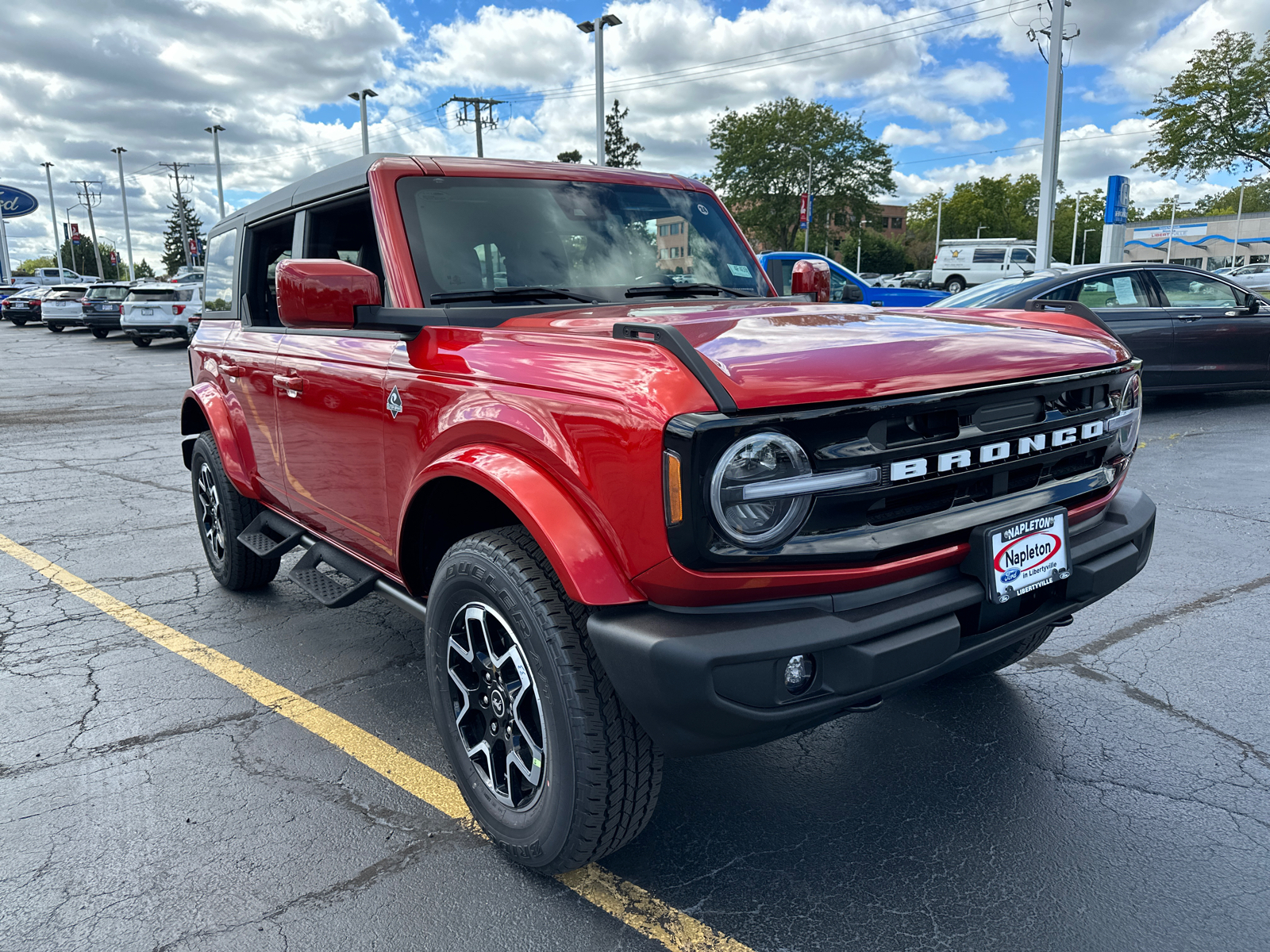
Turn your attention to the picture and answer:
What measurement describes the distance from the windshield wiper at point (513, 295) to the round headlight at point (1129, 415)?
166cm

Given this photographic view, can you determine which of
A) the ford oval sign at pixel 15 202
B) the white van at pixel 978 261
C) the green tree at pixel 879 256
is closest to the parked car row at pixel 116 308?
the white van at pixel 978 261

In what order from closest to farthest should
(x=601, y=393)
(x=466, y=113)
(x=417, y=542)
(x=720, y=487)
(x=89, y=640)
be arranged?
(x=720, y=487)
(x=601, y=393)
(x=417, y=542)
(x=89, y=640)
(x=466, y=113)

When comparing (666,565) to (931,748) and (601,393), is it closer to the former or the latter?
(601,393)

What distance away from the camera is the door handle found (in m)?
3.40

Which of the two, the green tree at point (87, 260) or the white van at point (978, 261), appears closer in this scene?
the white van at point (978, 261)

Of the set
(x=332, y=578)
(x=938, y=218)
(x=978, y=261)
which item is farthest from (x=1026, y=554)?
(x=938, y=218)

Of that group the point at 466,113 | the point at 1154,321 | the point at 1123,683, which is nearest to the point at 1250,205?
the point at 466,113

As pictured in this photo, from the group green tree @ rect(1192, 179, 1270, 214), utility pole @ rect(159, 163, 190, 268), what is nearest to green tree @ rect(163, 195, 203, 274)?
utility pole @ rect(159, 163, 190, 268)

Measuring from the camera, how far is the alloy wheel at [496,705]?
2279 millimetres

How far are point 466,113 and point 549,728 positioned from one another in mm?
A: 49451

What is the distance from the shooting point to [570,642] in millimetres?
2064

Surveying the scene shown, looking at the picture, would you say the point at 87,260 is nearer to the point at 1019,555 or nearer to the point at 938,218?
the point at 938,218

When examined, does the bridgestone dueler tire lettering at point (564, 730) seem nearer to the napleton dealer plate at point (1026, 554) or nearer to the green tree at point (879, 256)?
the napleton dealer plate at point (1026, 554)

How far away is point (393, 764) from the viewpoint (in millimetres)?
2938
